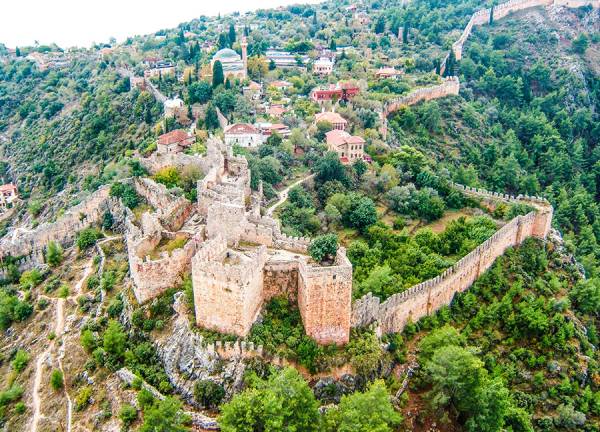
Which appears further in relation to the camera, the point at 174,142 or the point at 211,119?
the point at 211,119

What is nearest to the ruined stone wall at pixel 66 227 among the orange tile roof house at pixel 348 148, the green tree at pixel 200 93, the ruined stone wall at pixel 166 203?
the ruined stone wall at pixel 166 203

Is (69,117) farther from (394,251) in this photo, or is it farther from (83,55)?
(394,251)

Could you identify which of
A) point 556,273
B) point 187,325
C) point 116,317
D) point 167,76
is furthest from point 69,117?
point 556,273

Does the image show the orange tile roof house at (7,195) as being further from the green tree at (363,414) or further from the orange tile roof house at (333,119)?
the green tree at (363,414)

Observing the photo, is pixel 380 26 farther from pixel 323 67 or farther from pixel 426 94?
pixel 426 94

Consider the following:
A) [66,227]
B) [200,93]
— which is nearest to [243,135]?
[200,93]

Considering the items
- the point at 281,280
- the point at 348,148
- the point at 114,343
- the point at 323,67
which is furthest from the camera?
the point at 323,67
